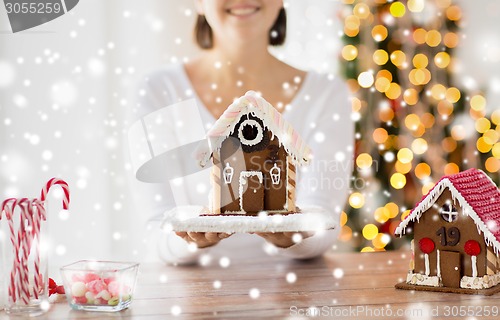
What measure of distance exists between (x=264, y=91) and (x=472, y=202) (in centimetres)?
136

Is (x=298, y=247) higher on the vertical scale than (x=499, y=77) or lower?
lower

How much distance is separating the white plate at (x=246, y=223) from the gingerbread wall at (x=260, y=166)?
3.8 inches

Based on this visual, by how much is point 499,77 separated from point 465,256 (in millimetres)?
2123

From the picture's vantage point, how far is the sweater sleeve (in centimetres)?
203

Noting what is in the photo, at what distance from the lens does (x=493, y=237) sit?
4.62 ft

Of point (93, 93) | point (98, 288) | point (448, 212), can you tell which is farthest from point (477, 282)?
point (93, 93)

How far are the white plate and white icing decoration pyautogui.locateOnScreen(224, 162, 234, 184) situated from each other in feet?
0.41

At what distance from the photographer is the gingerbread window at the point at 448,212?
1.46 metres

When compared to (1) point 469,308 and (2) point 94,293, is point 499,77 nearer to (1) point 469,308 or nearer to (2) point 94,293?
(1) point 469,308

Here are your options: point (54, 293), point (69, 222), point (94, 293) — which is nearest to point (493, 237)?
point (94, 293)

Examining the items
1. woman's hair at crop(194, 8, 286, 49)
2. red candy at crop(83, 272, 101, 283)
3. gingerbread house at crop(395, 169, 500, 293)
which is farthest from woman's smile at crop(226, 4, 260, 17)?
red candy at crop(83, 272, 101, 283)

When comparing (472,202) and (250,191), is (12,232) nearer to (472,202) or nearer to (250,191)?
(250,191)

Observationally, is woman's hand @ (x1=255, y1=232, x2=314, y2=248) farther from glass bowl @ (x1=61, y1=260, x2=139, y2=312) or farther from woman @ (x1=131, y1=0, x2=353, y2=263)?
glass bowl @ (x1=61, y1=260, x2=139, y2=312)

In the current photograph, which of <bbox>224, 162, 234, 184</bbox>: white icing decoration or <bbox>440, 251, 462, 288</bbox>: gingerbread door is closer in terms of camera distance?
<bbox>440, 251, 462, 288</bbox>: gingerbread door
